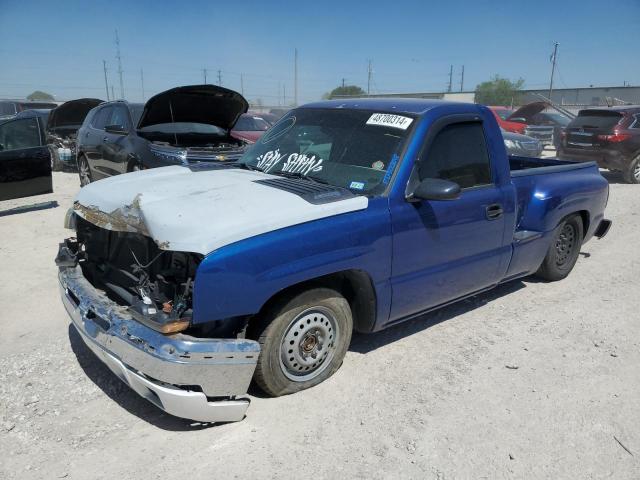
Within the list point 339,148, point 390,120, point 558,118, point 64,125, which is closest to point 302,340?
point 339,148

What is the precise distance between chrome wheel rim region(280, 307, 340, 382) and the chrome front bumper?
0.36 metres

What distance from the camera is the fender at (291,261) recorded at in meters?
2.61

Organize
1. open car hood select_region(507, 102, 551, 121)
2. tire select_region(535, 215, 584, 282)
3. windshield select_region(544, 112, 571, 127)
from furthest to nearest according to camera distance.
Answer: open car hood select_region(507, 102, 551, 121) < windshield select_region(544, 112, 571, 127) < tire select_region(535, 215, 584, 282)

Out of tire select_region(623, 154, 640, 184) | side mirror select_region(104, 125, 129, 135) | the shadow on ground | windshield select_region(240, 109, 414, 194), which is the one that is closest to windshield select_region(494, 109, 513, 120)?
tire select_region(623, 154, 640, 184)

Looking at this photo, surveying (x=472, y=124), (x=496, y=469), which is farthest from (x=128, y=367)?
(x=472, y=124)

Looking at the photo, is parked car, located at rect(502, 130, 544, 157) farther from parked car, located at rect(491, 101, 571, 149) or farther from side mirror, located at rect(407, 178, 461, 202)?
side mirror, located at rect(407, 178, 461, 202)

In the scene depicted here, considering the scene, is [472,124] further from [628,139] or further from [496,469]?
[628,139]

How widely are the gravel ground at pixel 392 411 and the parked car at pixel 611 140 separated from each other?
859cm

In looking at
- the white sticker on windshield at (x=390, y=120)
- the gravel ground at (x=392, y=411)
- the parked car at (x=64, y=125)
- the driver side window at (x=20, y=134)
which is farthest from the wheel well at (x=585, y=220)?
the parked car at (x=64, y=125)

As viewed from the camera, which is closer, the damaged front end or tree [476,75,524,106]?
the damaged front end

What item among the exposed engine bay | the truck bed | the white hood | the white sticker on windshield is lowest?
the exposed engine bay

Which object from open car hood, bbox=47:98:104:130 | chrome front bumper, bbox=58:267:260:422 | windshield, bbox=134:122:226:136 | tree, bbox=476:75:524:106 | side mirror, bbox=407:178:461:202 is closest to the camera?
chrome front bumper, bbox=58:267:260:422

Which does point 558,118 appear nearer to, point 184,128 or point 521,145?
point 521,145

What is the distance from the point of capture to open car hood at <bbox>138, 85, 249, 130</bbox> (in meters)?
7.05
